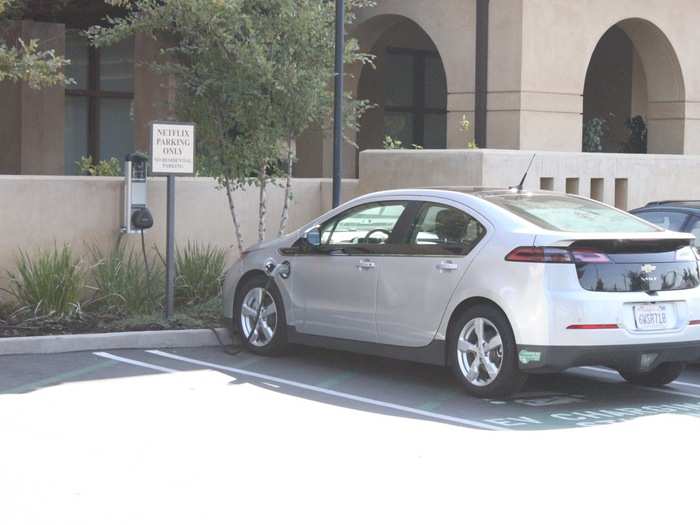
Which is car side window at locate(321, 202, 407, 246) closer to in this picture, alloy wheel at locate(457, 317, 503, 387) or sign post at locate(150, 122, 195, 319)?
alloy wheel at locate(457, 317, 503, 387)

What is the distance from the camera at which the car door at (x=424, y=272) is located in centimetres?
985

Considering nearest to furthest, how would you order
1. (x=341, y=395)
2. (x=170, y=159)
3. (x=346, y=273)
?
(x=341, y=395)
(x=346, y=273)
(x=170, y=159)

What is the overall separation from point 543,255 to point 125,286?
529 cm

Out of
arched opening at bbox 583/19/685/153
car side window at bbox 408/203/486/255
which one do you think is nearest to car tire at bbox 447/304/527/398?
car side window at bbox 408/203/486/255

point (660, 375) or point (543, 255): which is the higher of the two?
point (543, 255)

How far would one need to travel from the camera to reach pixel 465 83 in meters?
18.3

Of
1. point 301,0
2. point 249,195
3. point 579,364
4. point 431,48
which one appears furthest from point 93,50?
point 579,364

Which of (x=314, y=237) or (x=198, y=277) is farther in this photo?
(x=198, y=277)

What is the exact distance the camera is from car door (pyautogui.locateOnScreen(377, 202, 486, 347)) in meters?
9.85

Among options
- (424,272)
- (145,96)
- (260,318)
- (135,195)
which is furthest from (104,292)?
(145,96)

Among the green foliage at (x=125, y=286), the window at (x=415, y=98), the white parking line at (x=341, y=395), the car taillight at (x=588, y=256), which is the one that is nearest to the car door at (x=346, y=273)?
the white parking line at (x=341, y=395)

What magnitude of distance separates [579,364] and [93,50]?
56.1 feet

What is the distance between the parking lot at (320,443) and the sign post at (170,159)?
4.91 ft

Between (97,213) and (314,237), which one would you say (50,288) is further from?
(314,237)
